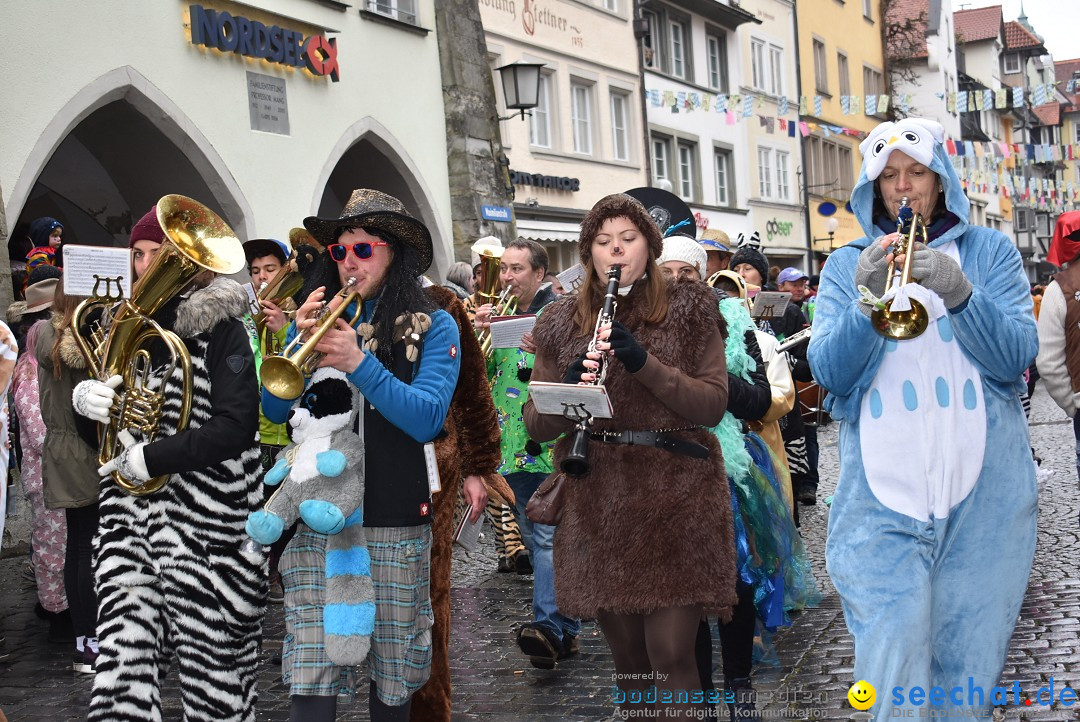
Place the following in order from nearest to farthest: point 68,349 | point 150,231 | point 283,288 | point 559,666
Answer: point 150,231, point 283,288, point 559,666, point 68,349

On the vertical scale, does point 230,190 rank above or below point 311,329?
above

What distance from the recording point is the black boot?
182 inches

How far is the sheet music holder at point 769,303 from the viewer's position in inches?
299

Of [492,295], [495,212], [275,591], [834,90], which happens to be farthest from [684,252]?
[834,90]

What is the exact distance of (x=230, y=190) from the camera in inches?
510

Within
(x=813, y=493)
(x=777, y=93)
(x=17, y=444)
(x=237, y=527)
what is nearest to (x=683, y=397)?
(x=237, y=527)

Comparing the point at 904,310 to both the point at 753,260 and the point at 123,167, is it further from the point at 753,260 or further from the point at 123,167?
the point at 123,167

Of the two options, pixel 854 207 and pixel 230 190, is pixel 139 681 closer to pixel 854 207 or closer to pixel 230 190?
pixel 854 207

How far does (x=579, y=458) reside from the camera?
364cm

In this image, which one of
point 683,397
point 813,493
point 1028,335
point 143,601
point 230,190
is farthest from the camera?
point 230,190

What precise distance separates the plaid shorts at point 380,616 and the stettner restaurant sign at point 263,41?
969 cm

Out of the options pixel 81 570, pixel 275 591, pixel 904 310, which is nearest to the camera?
pixel 904 310

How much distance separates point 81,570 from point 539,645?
240 cm

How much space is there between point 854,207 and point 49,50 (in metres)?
9.09
